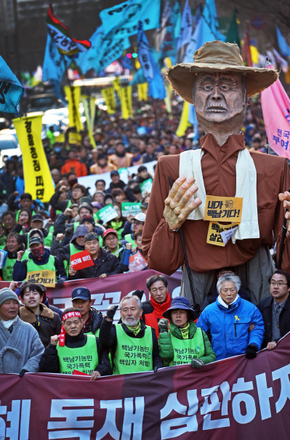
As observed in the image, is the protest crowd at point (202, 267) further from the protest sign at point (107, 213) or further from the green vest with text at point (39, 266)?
the protest sign at point (107, 213)

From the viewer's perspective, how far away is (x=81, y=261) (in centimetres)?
938

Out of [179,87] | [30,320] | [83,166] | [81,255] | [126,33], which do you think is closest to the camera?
[179,87]

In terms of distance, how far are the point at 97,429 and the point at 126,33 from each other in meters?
16.8

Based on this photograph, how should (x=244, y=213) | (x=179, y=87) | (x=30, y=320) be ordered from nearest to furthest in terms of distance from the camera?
(x=244, y=213) < (x=179, y=87) < (x=30, y=320)

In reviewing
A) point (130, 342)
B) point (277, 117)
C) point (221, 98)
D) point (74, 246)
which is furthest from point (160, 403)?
point (74, 246)

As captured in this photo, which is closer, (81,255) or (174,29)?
(81,255)

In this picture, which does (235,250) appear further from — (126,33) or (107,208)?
(126,33)

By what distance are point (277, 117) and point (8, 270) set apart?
4159 mm

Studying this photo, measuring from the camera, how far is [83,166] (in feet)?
57.1

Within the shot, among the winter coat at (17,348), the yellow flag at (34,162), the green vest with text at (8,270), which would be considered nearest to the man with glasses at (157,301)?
the winter coat at (17,348)

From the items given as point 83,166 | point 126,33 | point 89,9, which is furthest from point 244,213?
point 89,9

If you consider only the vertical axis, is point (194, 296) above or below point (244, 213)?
below

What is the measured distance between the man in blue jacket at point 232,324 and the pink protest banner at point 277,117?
109 inches

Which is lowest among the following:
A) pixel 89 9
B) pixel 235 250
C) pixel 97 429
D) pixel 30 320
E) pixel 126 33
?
pixel 97 429
